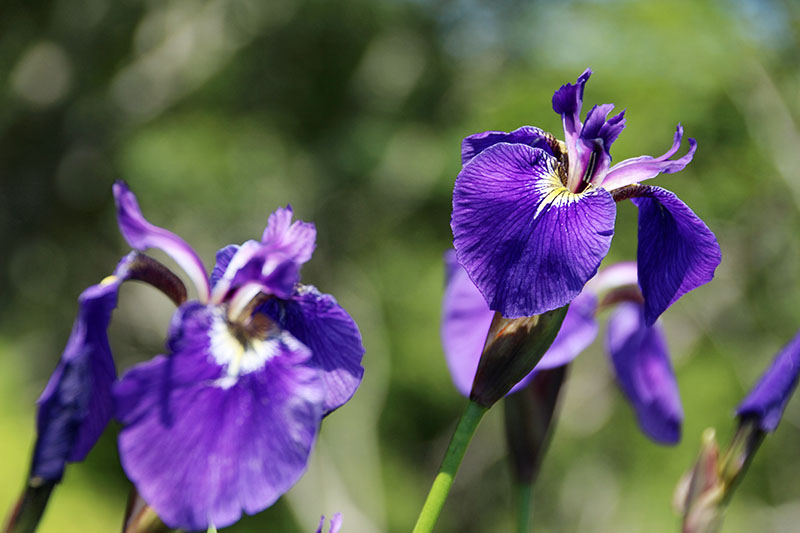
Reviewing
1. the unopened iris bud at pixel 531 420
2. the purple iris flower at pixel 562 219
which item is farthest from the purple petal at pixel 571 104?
the unopened iris bud at pixel 531 420

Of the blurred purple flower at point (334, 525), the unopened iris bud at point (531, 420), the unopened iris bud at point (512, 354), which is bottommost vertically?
the unopened iris bud at point (531, 420)

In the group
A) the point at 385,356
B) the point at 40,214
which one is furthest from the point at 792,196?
the point at 40,214

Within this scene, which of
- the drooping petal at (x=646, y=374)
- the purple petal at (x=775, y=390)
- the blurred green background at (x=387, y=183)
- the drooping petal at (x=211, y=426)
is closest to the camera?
the drooping petal at (x=211, y=426)

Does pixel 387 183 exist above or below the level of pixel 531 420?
below

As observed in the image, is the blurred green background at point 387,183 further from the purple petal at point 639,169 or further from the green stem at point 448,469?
the green stem at point 448,469

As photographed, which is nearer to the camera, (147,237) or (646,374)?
(147,237)

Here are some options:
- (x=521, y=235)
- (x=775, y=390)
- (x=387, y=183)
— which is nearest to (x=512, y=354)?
(x=521, y=235)

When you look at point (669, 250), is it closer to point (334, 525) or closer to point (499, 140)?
point (499, 140)

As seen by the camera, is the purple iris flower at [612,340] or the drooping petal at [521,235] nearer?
the drooping petal at [521,235]
